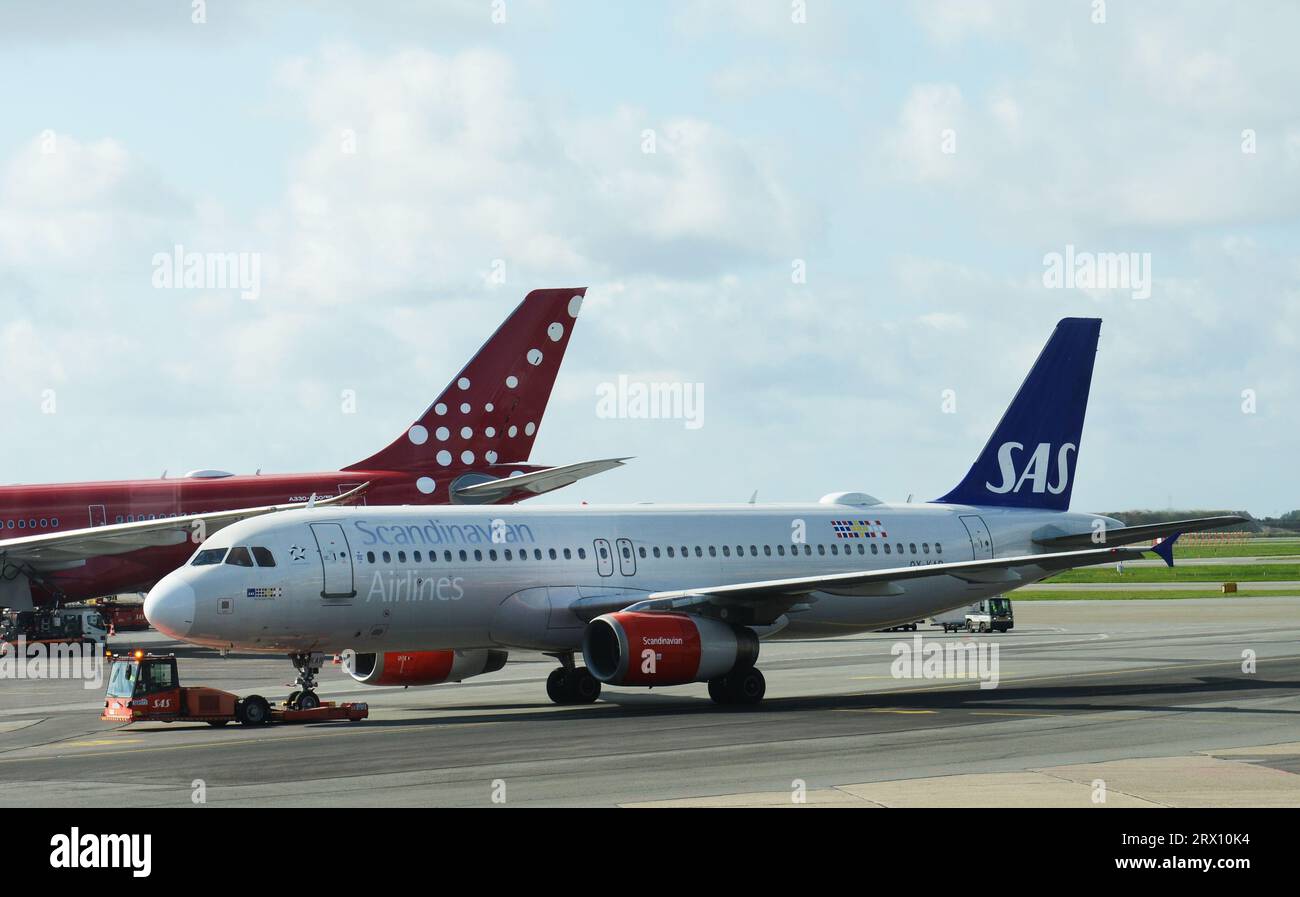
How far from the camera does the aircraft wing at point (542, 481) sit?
48.0 m

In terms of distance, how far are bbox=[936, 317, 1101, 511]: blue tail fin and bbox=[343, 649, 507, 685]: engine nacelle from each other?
560 inches

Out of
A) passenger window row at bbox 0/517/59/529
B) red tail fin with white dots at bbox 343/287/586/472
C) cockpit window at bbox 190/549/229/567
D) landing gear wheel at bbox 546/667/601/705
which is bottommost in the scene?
landing gear wheel at bbox 546/667/601/705

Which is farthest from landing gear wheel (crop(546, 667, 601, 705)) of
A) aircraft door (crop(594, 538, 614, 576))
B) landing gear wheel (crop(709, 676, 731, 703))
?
landing gear wheel (crop(709, 676, 731, 703))

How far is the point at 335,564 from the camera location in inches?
1276

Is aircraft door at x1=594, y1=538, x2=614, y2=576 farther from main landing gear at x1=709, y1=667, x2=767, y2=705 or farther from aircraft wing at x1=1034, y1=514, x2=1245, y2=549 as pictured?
aircraft wing at x1=1034, y1=514, x2=1245, y2=549

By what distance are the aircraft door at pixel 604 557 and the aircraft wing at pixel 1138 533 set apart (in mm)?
11989

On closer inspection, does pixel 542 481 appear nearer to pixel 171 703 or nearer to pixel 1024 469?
pixel 1024 469

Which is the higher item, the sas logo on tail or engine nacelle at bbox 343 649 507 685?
the sas logo on tail

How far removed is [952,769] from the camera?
22.6 meters

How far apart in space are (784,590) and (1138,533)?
30.9 ft

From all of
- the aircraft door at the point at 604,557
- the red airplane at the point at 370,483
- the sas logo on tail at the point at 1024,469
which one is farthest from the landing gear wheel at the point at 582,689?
the red airplane at the point at 370,483

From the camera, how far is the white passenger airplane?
32062mm
